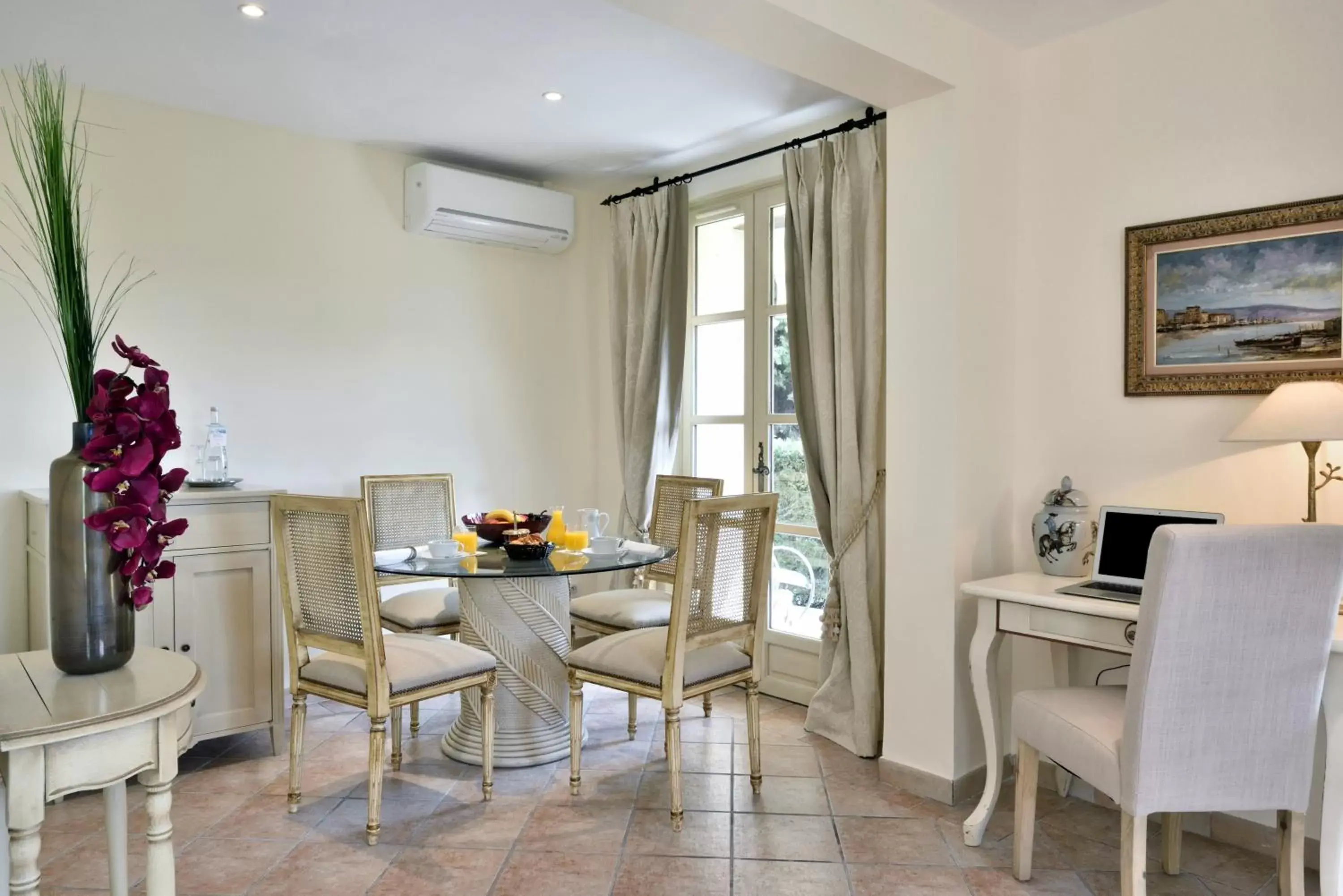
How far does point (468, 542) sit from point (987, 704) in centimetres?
176

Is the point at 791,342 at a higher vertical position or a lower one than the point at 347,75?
lower

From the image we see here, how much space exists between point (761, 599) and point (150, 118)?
9.93 feet

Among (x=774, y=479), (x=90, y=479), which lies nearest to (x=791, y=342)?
(x=774, y=479)

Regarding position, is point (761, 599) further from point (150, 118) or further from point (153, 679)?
point (150, 118)

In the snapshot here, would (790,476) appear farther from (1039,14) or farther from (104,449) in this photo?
(104,449)

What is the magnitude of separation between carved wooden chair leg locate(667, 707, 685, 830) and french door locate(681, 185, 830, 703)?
1.17m

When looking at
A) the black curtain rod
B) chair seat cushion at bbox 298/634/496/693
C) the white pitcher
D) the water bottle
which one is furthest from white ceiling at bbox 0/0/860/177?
chair seat cushion at bbox 298/634/496/693

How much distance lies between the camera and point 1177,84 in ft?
8.55

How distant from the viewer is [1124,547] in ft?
8.14

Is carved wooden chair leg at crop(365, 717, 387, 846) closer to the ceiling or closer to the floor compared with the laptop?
closer to the floor

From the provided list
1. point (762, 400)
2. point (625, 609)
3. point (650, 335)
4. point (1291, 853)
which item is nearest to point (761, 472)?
point (762, 400)

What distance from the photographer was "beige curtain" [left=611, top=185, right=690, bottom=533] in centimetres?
421

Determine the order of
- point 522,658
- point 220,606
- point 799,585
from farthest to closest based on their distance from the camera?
point 799,585 < point 522,658 < point 220,606

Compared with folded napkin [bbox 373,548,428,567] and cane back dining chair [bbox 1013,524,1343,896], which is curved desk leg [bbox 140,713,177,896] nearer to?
folded napkin [bbox 373,548,428,567]
